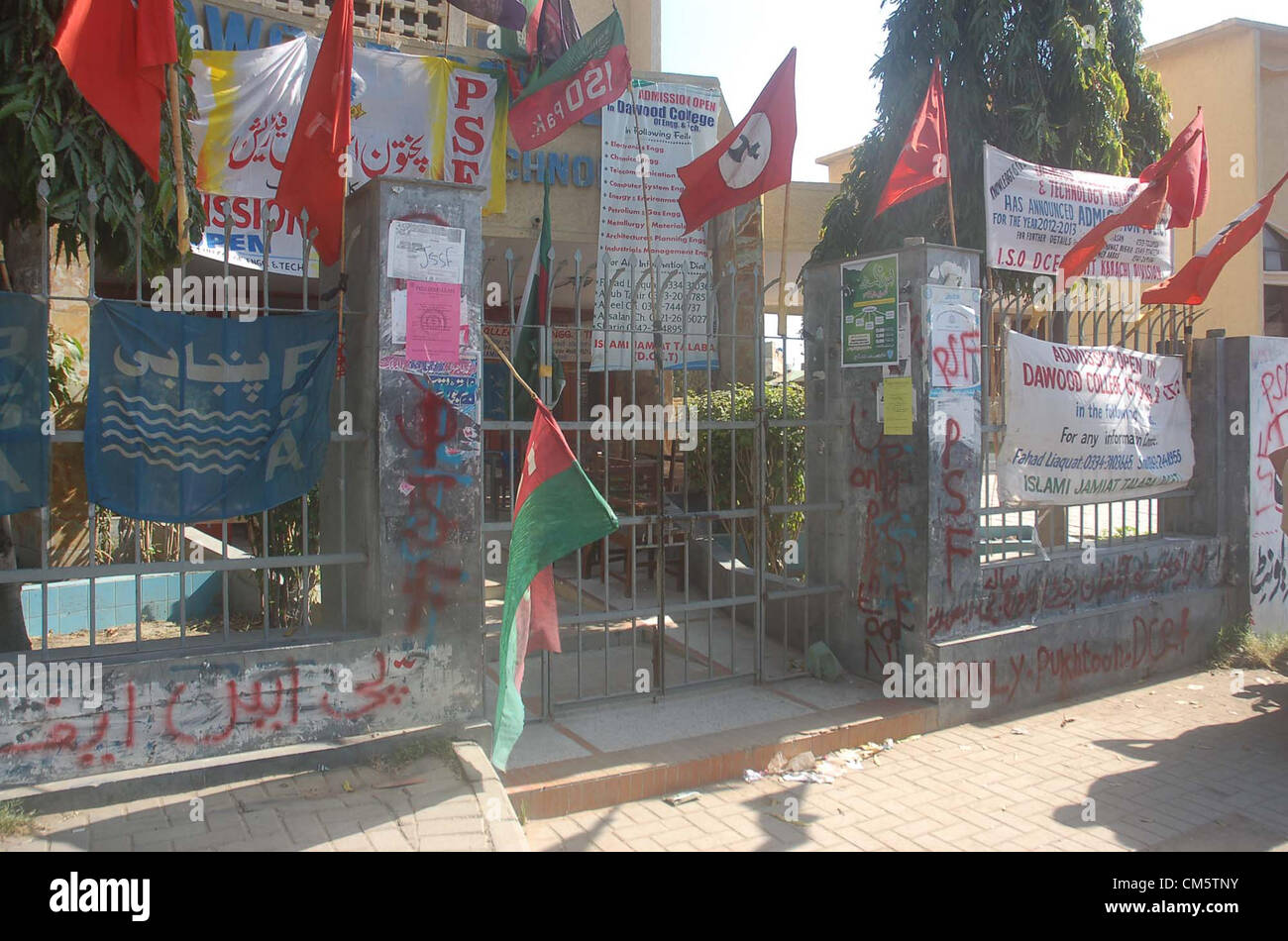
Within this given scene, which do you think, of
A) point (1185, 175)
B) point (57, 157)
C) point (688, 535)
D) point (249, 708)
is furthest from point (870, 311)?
point (57, 157)

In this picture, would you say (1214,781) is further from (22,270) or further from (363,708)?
(22,270)

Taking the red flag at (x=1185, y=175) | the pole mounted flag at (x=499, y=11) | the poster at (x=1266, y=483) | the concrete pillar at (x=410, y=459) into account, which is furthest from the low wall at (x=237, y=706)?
the poster at (x=1266, y=483)

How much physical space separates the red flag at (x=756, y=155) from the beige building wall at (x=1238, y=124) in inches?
700

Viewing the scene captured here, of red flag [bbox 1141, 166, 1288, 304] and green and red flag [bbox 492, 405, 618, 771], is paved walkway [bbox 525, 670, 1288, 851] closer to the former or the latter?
green and red flag [bbox 492, 405, 618, 771]

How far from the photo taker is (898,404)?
5973 millimetres

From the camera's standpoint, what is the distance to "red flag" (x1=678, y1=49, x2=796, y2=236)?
5812mm

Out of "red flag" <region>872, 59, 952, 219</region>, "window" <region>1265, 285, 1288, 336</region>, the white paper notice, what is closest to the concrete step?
the white paper notice

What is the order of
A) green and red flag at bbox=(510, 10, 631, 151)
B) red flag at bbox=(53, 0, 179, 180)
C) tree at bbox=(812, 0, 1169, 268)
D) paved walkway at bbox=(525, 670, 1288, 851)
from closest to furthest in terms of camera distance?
red flag at bbox=(53, 0, 179, 180) → paved walkway at bbox=(525, 670, 1288, 851) → green and red flag at bbox=(510, 10, 631, 151) → tree at bbox=(812, 0, 1169, 268)

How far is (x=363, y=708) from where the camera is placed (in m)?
4.47

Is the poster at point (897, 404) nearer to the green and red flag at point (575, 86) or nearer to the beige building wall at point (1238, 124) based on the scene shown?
the green and red flag at point (575, 86)

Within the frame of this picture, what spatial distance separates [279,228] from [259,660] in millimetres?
5553

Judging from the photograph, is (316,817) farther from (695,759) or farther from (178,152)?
(178,152)

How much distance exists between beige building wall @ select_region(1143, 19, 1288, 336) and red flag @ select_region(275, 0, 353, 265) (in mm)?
20277

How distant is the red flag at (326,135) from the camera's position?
14.5 ft
